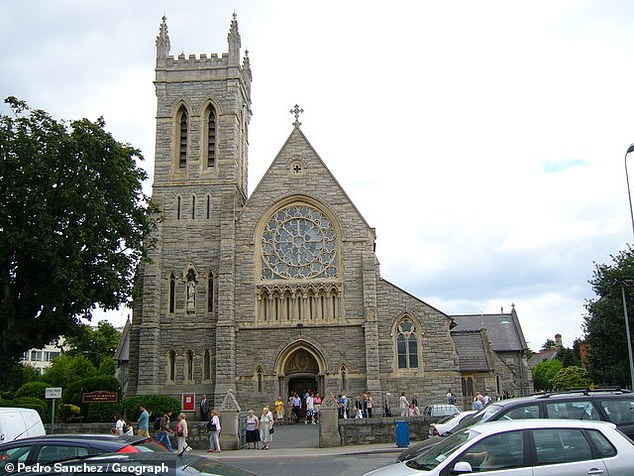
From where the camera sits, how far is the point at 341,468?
1703 cm

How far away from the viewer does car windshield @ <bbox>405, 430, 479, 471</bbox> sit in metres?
8.50

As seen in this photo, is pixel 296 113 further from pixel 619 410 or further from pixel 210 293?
pixel 619 410

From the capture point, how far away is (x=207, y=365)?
34250 millimetres

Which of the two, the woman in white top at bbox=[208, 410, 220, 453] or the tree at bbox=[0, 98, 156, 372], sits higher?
the tree at bbox=[0, 98, 156, 372]

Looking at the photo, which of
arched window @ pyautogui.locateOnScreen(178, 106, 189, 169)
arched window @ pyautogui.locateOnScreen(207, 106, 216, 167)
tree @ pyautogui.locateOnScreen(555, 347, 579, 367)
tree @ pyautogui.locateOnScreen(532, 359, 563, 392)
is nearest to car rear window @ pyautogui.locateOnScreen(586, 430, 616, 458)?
arched window @ pyautogui.locateOnScreen(207, 106, 216, 167)

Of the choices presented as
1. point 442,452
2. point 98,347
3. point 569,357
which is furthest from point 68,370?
point 442,452

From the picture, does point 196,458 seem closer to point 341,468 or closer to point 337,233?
point 341,468

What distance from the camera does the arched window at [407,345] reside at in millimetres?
33844

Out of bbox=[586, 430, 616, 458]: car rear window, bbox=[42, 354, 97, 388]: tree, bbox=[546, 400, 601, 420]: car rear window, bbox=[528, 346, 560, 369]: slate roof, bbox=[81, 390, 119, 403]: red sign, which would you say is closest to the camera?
bbox=[586, 430, 616, 458]: car rear window

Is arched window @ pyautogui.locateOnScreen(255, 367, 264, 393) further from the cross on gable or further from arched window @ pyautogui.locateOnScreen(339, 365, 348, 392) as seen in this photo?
the cross on gable

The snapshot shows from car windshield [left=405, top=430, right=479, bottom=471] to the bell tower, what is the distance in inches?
960

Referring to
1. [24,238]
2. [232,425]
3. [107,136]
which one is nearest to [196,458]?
[232,425]

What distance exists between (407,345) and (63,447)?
2632 cm

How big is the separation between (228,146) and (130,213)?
34.9ft
